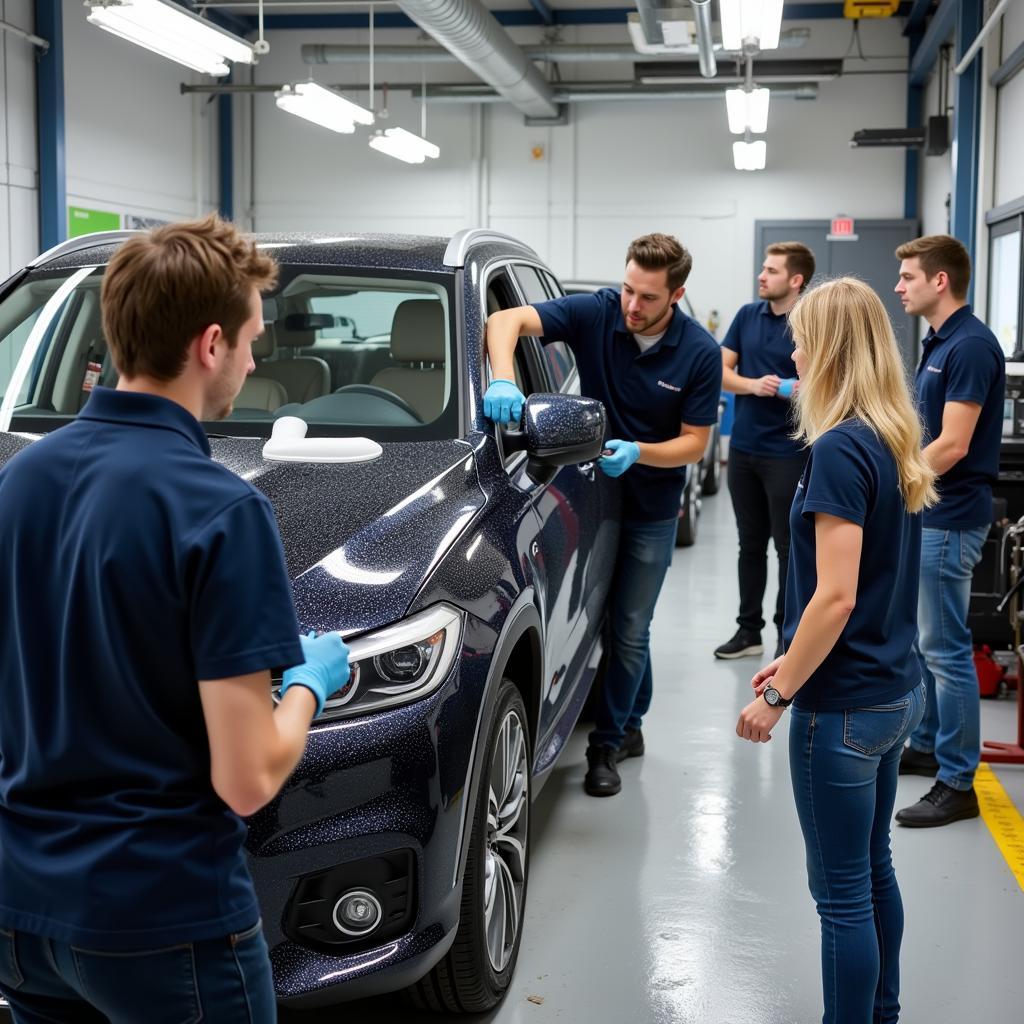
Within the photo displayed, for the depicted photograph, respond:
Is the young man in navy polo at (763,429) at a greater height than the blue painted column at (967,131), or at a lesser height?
lesser

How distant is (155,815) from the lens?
1309 millimetres

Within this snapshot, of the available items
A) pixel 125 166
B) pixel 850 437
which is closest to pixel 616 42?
pixel 125 166

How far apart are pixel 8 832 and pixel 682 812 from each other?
2.95m

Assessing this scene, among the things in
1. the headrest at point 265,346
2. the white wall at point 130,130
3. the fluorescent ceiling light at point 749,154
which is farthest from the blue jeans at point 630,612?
the white wall at point 130,130

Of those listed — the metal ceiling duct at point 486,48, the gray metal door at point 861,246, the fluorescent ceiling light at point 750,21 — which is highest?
the metal ceiling duct at point 486,48

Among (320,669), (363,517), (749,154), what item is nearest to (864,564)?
(363,517)

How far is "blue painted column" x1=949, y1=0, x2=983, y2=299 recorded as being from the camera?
10.6 metres

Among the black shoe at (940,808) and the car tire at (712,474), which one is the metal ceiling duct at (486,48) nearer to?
the car tire at (712,474)

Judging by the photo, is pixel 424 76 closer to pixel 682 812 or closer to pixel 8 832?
pixel 682 812

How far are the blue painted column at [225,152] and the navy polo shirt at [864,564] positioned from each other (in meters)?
15.6

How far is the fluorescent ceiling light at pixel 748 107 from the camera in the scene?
10.8 m

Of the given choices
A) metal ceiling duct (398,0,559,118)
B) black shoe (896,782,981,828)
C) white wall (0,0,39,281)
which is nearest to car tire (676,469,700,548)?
metal ceiling duct (398,0,559,118)

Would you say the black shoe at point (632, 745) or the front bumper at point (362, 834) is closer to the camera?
the front bumper at point (362, 834)

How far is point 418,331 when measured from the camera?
336 centimetres
